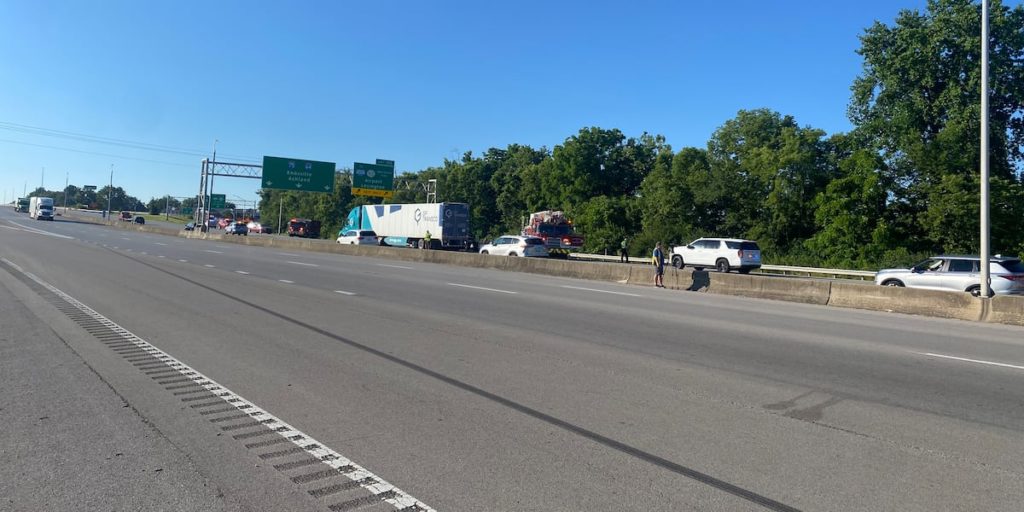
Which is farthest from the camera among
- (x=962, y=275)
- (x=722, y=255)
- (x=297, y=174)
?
(x=297, y=174)

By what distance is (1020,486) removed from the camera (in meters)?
4.34

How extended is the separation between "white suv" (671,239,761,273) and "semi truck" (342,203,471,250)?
56.1 ft

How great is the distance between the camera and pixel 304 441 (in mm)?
5023

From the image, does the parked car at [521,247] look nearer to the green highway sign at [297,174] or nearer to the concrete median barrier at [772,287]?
the concrete median barrier at [772,287]

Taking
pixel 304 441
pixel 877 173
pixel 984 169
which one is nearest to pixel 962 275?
pixel 984 169

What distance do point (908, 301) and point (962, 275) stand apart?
4954 millimetres

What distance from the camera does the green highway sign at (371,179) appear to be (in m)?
52.2

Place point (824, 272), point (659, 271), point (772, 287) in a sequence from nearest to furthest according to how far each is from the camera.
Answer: point (772, 287)
point (659, 271)
point (824, 272)

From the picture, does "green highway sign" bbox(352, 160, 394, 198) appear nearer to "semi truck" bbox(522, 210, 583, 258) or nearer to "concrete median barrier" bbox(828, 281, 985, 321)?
"semi truck" bbox(522, 210, 583, 258)

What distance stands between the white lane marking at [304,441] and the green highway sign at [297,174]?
4209 cm

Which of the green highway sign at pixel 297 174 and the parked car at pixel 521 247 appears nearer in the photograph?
the parked car at pixel 521 247

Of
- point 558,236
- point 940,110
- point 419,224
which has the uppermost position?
point 940,110

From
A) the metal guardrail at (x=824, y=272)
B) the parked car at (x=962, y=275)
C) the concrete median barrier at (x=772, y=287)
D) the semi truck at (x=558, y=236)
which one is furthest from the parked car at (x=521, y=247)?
the parked car at (x=962, y=275)

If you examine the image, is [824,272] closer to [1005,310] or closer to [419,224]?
[1005,310]
